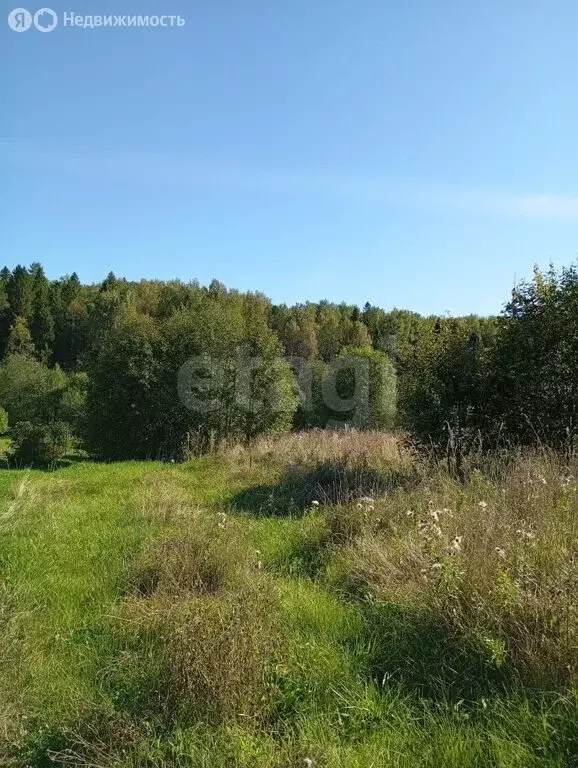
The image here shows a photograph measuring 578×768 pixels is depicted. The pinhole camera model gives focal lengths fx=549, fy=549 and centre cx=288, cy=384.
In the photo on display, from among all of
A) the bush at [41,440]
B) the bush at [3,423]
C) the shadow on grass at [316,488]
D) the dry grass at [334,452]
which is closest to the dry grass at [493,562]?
the shadow on grass at [316,488]

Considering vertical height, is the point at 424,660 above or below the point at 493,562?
below

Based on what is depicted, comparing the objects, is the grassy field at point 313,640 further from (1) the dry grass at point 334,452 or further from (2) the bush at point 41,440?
(2) the bush at point 41,440

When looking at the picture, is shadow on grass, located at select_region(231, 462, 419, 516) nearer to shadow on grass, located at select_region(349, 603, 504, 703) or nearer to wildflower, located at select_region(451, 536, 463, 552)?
wildflower, located at select_region(451, 536, 463, 552)

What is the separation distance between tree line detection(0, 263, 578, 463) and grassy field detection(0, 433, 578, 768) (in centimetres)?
253

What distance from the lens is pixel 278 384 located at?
20531 mm

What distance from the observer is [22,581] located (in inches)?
170

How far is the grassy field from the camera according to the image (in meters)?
2.36

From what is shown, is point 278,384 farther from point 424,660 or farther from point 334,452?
point 424,660

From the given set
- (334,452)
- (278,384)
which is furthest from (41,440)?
(334,452)

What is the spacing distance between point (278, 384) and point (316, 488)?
1266cm

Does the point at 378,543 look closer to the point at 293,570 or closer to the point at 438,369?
the point at 293,570

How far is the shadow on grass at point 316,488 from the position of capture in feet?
22.1

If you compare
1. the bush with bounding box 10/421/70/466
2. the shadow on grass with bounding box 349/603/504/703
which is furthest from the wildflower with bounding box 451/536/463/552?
the bush with bounding box 10/421/70/466

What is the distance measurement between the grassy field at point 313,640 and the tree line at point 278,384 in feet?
8.29
